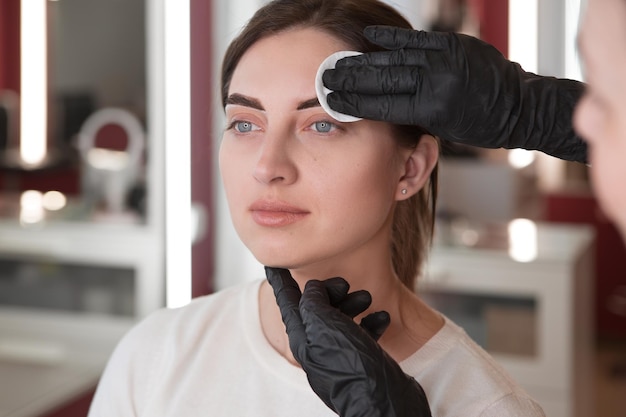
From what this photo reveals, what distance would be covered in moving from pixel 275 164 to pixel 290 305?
194 mm

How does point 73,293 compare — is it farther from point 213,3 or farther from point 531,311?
point 531,311

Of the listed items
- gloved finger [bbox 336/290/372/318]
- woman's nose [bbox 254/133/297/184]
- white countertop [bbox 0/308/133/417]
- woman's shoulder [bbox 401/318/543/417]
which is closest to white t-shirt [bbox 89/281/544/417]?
woman's shoulder [bbox 401/318/543/417]

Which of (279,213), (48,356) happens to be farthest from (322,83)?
(48,356)

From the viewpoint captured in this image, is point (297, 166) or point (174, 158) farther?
point (174, 158)

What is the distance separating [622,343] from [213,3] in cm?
348

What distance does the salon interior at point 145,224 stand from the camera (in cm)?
294

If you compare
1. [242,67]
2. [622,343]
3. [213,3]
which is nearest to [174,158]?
[213,3]

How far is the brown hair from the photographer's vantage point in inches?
50.5

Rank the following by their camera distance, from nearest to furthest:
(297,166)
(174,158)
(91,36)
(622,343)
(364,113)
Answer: (364,113) < (297,166) < (174,158) < (91,36) < (622,343)

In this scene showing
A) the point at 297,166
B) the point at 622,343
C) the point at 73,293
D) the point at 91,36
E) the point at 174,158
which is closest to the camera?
the point at 297,166

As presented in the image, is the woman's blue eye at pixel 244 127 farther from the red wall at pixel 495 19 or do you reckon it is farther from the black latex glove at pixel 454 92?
the red wall at pixel 495 19

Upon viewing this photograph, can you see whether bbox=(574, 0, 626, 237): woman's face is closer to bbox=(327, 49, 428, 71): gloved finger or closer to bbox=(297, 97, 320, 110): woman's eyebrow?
bbox=(327, 49, 428, 71): gloved finger

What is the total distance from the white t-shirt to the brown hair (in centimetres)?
20

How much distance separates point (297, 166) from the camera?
122 centimetres
